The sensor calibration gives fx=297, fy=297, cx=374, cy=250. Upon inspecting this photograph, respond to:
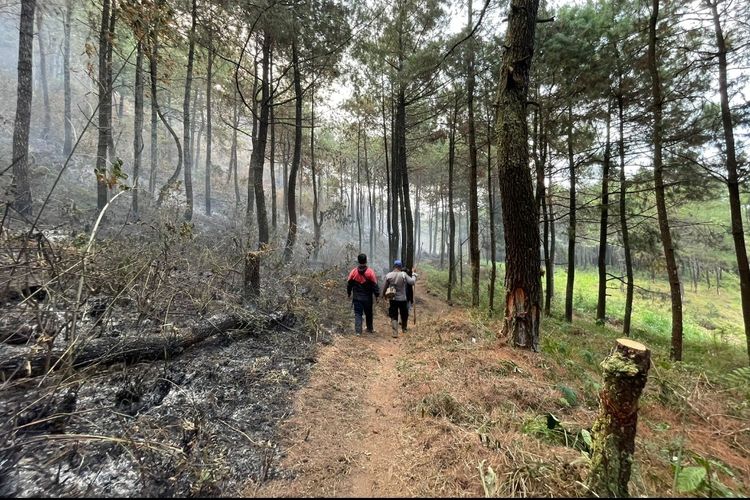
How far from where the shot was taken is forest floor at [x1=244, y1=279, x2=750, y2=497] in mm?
2154

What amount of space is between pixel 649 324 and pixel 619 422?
19.1 m

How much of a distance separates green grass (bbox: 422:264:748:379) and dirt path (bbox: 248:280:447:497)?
3.05 m

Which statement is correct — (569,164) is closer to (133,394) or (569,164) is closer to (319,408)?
(319,408)

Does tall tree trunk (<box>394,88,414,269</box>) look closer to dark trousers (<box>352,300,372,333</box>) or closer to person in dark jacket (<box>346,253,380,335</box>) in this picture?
person in dark jacket (<box>346,253,380,335</box>)

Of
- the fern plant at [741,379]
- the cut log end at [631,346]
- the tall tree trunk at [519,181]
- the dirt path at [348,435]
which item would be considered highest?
the tall tree trunk at [519,181]

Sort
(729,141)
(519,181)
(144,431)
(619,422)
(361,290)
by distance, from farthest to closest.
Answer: (361,290)
(729,141)
(519,181)
(144,431)
(619,422)

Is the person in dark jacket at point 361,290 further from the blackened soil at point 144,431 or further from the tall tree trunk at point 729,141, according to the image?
the tall tree trunk at point 729,141

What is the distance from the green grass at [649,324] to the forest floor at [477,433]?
1.74 metres

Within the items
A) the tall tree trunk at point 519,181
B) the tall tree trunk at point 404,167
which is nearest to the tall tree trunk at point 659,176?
the tall tree trunk at point 519,181

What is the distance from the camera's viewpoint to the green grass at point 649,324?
717cm

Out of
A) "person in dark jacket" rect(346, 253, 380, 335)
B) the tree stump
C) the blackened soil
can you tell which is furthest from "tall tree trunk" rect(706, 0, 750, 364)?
the blackened soil

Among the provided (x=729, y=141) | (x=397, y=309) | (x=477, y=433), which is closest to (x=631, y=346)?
(x=477, y=433)

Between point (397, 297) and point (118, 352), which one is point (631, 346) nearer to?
point (118, 352)

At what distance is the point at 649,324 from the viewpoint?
51.7ft
